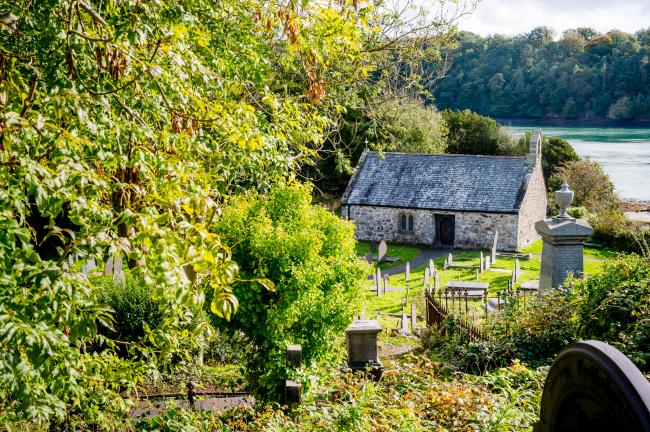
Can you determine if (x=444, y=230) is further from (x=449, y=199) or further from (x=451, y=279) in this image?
(x=451, y=279)

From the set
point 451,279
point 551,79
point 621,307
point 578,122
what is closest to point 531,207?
point 451,279

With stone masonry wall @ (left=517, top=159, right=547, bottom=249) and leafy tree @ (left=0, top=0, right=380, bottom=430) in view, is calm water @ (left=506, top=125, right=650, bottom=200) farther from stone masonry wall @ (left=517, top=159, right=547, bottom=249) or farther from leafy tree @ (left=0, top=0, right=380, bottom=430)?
leafy tree @ (left=0, top=0, right=380, bottom=430)

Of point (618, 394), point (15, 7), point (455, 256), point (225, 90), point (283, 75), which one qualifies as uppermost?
point (283, 75)

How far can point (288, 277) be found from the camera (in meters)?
9.36

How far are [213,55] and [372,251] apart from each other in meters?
23.9

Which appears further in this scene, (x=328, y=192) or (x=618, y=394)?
(x=328, y=192)

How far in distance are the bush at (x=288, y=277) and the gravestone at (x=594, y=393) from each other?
17.0 feet

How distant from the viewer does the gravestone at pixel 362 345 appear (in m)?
10.7

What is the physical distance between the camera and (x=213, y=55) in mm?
9461

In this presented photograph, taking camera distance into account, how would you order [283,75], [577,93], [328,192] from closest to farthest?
[283,75] < [328,192] < [577,93]

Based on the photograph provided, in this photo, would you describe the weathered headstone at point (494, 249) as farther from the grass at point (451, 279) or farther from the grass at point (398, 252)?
the grass at point (398, 252)

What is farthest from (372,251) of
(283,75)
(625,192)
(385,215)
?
(625,192)

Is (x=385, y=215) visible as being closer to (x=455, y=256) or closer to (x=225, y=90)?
(x=455, y=256)

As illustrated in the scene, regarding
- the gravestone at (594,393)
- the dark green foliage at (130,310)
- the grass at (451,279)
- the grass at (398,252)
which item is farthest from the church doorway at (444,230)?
the gravestone at (594,393)
